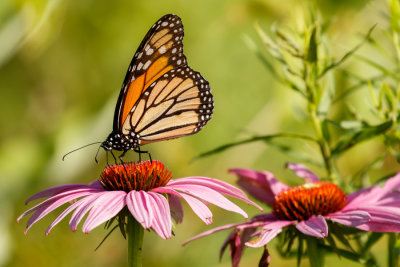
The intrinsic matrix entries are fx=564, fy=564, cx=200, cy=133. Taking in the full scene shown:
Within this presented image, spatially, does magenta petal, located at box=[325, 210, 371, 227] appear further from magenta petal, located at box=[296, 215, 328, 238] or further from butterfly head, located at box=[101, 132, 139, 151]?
butterfly head, located at box=[101, 132, 139, 151]

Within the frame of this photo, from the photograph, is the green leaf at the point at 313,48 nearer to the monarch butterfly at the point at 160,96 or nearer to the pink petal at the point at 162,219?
the monarch butterfly at the point at 160,96

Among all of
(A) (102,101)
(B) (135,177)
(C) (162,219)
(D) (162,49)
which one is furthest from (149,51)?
(A) (102,101)

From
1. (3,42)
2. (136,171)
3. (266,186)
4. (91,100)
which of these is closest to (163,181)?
(136,171)

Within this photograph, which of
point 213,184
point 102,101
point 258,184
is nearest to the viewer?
point 213,184

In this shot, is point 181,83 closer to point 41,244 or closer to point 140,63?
point 140,63

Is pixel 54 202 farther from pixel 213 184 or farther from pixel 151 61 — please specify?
pixel 151 61

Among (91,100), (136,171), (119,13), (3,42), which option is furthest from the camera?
(119,13)
